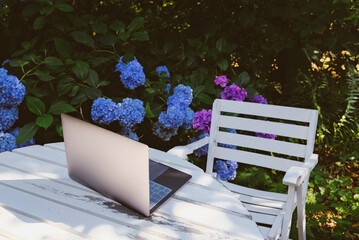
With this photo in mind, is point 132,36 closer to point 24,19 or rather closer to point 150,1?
point 24,19

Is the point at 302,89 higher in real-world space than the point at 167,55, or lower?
lower

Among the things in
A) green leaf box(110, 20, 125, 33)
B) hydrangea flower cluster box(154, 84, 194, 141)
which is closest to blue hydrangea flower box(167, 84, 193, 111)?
hydrangea flower cluster box(154, 84, 194, 141)

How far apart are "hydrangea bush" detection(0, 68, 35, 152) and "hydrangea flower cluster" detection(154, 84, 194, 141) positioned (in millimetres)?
803

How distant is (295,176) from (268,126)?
630 mm

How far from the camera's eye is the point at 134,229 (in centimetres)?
98

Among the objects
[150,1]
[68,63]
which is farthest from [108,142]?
[150,1]

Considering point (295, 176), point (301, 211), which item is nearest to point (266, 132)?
point (301, 211)

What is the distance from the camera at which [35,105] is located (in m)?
2.08

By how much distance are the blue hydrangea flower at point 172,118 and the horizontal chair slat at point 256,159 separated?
1.00 ft

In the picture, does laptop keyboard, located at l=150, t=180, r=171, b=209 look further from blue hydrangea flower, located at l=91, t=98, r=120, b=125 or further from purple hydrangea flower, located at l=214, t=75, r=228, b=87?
purple hydrangea flower, located at l=214, t=75, r=228, b=87

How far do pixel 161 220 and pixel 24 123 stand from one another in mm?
1601

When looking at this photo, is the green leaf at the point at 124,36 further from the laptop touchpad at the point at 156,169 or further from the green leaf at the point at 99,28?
the laptop touchpad at the point at 156,169

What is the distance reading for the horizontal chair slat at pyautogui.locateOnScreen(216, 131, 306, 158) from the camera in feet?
6.72

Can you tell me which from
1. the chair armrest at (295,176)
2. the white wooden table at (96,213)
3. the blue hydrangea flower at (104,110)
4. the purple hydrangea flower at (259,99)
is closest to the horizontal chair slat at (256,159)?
the chair armrest at (295,176)
